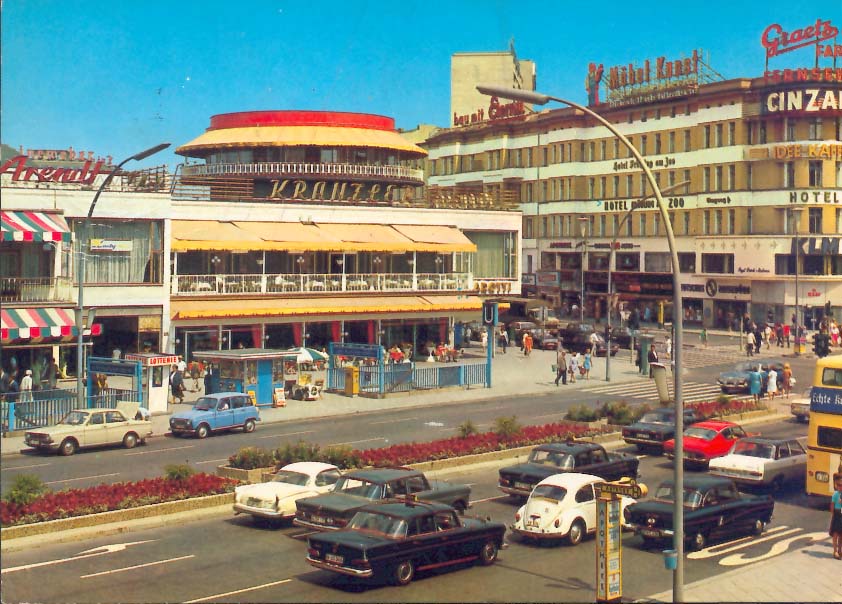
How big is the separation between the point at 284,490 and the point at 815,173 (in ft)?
231

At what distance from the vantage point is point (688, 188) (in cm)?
9294

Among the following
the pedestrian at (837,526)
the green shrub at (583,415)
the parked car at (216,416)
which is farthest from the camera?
the green shrub at (583,415)

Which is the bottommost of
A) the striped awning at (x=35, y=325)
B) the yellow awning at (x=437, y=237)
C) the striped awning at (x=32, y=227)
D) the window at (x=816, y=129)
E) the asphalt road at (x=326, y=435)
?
the asphalt road at (x=326, y=435)

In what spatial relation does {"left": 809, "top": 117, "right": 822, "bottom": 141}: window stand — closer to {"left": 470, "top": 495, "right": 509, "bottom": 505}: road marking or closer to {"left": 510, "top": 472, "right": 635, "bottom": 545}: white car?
{"left": 470, "top": 495, "right": 509, "bottom": 505}: road marking

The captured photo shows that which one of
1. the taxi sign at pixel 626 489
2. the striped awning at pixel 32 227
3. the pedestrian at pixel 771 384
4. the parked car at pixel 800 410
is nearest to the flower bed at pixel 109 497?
the taxi sign at pixel 626 489

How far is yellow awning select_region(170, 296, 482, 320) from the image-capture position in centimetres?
5444

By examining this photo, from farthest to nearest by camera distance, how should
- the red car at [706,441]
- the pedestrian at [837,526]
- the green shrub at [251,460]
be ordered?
the red car at [706,441]
the green shrub at [251,460]
the pedestrian at [837,526]

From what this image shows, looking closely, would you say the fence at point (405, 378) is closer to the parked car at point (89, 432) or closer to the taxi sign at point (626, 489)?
the parked car at point (89, 432)

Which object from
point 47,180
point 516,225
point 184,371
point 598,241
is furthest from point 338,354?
point 598,241

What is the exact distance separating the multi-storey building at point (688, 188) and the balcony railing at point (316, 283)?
30.1 feet

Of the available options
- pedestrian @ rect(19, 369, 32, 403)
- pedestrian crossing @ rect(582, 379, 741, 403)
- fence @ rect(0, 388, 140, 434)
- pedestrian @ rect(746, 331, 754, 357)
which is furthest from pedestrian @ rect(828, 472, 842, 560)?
pedestrian @ rect(746, 331, 754, 357)

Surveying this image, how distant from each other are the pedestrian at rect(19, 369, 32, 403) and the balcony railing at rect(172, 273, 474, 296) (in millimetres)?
11916

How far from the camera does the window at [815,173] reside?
84938 millimetres

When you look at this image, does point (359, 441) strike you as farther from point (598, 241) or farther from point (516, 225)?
point (598, 241)
